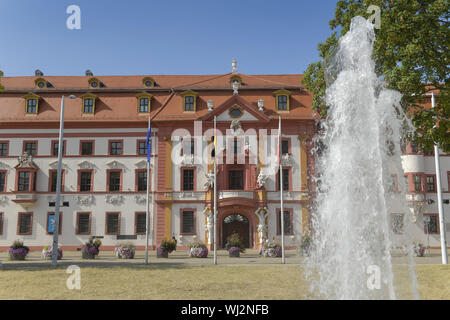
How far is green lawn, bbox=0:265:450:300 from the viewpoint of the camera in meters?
11.7

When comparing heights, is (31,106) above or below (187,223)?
above

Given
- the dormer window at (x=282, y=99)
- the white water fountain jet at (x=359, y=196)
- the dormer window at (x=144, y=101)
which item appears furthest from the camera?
the dormer window at (x=144, y=101)

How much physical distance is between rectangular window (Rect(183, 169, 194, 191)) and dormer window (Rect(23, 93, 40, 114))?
620 inches

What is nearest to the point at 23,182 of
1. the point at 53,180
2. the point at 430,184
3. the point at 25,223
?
the point at 53,180

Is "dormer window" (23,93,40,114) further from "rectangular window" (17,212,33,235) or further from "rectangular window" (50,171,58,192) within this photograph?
"rectangular window" (17,212,33,235)

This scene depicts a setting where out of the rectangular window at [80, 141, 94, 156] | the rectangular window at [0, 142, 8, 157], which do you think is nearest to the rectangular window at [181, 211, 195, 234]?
the rectangular window at [80, 141, 94, 156]

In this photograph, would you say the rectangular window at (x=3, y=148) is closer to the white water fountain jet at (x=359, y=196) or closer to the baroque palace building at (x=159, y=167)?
the baroque palace building at (x=159, y=167)

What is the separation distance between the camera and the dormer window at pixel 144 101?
126 ft

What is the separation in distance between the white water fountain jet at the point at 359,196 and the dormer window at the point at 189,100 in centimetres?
2625

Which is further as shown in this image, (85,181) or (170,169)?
(85,181)

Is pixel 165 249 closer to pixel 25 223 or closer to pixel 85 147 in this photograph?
pixel 85 147

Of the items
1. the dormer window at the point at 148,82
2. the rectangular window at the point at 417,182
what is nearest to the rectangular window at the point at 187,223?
the dormer window at the point at 148,82

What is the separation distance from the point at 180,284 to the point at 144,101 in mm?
27677

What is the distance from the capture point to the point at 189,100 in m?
38.1
